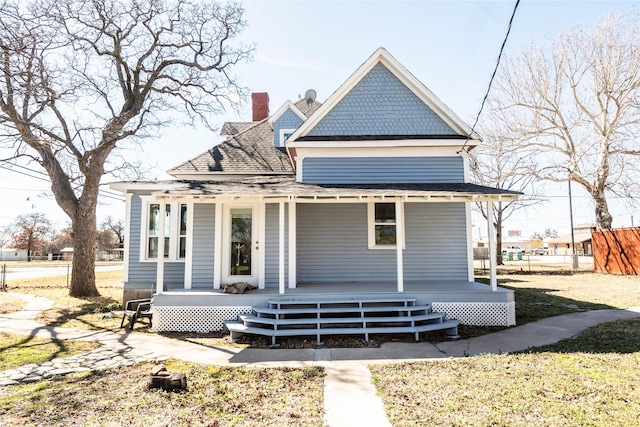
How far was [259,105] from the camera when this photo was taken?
1948 cm

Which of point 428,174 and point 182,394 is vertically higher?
point 428,174

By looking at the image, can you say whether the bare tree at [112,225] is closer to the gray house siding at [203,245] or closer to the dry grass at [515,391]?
the gray house siding at [203,245]

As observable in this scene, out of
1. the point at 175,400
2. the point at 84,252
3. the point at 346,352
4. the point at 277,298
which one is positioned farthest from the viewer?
the point at 84,252

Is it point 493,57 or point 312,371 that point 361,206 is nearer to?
point 493,57

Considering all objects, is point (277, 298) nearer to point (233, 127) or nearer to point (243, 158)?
point (243, 158)

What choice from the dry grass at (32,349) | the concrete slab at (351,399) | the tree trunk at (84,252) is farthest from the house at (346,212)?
the tree trunk at (84,252)

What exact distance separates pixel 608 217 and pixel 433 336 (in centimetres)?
1978

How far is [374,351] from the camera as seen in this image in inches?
241

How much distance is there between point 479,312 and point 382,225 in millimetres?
3399

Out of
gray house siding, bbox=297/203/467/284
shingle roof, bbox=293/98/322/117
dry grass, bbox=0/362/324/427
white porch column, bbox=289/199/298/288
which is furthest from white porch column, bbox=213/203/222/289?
shingle roof, bbox=293/98/322/117

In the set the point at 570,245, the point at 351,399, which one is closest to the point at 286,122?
the point at 351,399

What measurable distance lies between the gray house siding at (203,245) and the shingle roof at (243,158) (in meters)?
3.10

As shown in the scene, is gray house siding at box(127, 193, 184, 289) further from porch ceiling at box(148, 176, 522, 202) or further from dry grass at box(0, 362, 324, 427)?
dry grass at box(0, 362, 324, 427)

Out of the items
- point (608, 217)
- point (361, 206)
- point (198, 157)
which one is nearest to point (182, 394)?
point (361, 206)
